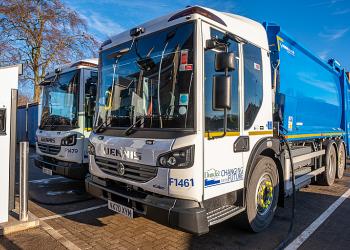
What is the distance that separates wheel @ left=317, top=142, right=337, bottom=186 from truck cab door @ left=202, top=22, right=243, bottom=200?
486cm

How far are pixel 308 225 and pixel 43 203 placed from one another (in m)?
4.80

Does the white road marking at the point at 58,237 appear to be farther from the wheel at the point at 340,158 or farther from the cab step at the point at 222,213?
the wheel at the point at 340,158

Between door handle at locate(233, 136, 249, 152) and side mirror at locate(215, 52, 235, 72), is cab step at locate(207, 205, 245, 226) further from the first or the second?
side mirror at locate(215, 52, 235, 72)

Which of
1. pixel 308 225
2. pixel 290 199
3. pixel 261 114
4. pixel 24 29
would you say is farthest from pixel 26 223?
pixel 24 29

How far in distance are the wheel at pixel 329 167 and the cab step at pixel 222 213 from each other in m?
4.86

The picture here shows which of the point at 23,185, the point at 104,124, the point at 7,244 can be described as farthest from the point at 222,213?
the point at 23,185

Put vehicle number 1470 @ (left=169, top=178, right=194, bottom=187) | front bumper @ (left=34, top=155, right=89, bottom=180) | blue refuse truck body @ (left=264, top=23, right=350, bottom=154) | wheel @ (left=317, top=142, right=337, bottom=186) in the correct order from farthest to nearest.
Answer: wheel @ (left=317, top=142, right=337, bottom=186) < front bumper @ (left=34, top=155, right=89, bottom=180) < blue refuse truck body @ (left=264, top=23, right=350, bottom=154) < vehicle number 1470 @ (left=169, top=178, right=194, bottom=187)

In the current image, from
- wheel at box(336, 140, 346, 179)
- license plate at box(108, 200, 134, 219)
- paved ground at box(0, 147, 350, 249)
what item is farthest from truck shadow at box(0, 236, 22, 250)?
wheel at box(336, 140, 346, 179)

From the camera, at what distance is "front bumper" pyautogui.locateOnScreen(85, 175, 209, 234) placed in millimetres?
3312

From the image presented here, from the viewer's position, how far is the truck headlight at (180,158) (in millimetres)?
3422

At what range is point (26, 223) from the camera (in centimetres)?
466

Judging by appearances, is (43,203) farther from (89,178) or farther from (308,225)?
(308,225)

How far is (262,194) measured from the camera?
4734 mm

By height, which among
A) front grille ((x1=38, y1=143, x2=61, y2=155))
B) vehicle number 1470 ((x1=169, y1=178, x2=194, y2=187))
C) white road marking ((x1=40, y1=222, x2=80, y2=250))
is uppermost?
front grille ((x1=38, y1=143, x2=61, y2=155))
